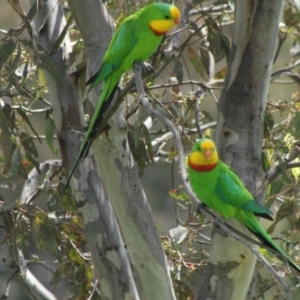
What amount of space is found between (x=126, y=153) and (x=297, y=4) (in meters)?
0.76

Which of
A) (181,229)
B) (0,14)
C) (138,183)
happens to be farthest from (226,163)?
(0,14)

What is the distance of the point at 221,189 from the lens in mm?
2186

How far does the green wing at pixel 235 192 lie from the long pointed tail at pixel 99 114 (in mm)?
426

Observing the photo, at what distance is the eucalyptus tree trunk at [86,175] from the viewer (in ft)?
7.77

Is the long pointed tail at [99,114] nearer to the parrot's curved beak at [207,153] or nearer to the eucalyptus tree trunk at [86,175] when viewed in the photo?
the eucalyptus tree trunk at [86,175]

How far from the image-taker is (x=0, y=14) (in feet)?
20.0

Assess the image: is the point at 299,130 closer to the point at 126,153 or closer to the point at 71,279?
the point at 126,153

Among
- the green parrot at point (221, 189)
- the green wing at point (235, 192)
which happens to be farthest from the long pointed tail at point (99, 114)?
the green wing at point (235, 192)

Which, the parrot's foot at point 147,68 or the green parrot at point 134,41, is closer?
the green parrot at point 134,41

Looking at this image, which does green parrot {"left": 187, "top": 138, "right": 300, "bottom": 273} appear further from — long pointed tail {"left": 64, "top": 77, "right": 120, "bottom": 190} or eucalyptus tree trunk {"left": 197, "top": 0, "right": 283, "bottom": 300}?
long pointed tail {"left": 64, "top": 77, "right": 120, "bottom": 190}

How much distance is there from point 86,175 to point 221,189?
530mm

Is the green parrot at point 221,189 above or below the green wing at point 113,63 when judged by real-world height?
below

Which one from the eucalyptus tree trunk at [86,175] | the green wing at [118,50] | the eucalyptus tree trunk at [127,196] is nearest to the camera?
the green wing at [118,50]

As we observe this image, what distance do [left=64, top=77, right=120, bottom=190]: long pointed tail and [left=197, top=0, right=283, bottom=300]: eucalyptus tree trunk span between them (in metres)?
0.38
